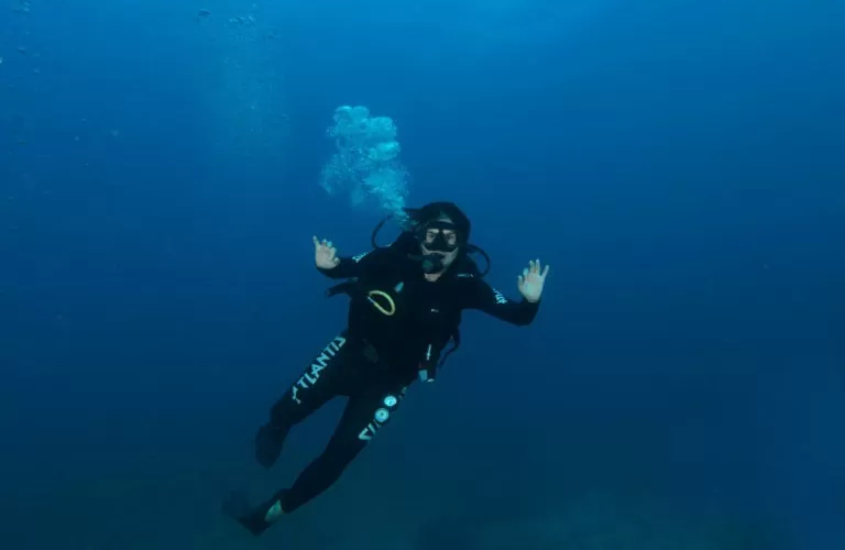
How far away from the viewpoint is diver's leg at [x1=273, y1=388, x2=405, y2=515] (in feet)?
14.4

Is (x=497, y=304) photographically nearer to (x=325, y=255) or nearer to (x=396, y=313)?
(x=396, y=313)

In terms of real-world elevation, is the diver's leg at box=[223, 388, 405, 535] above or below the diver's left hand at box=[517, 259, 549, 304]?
below

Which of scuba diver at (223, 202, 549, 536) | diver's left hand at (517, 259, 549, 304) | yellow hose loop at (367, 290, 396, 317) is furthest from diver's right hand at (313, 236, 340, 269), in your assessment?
diver's left hand at (517, 259, 549, 304)

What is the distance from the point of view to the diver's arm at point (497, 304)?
436 centimetres

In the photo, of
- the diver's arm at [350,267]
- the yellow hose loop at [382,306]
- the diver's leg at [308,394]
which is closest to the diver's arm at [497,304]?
the yellow hose loop at [382,306]

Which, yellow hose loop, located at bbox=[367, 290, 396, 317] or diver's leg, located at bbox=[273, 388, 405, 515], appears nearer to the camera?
yellow hose loop, located at bbox=[367, 290, 396, 317]

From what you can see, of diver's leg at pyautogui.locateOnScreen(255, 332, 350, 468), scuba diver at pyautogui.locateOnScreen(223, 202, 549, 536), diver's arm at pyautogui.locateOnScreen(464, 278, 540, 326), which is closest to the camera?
scuba diver at pyautogui.locateOnScreen(223, 202, 549, 536)

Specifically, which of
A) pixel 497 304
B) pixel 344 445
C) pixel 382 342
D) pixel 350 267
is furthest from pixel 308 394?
pixel 497 304

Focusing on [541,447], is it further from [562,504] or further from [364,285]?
[364,285]

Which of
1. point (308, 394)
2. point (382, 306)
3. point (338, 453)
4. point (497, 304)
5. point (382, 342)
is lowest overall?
point (338, 453)

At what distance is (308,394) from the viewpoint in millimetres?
4836

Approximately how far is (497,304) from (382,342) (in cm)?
97

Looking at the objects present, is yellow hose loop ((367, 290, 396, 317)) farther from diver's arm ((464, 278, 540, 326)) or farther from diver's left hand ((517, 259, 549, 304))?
diver's left hand ((517, 259, 549, 304))

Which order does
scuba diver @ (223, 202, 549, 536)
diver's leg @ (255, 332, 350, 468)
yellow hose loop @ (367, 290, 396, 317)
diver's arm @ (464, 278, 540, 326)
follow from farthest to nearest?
diver's leg @ (255, 332, 350, 468) < diver's arm @ (464, 278, 540, 326) < scuba diver @ (223, 202, 549, 536) < yellow hose loop @ (367, 290, 396, 317)
